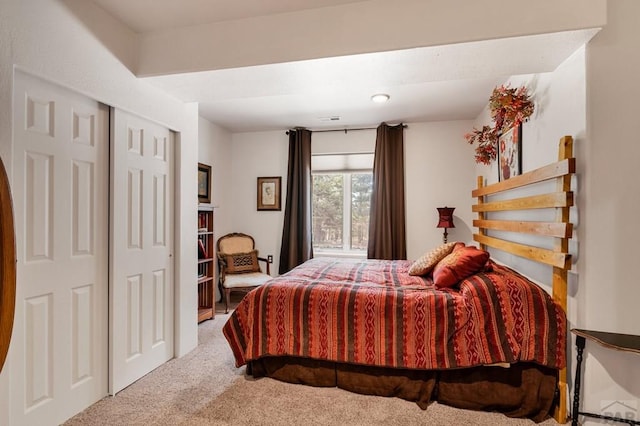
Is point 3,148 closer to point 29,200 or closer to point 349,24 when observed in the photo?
point 29,200

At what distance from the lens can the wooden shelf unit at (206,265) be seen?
13.1ft

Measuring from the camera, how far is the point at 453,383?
220cm

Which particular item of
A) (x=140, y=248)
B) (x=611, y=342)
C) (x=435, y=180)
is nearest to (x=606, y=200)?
Result: (x=611, y=342)

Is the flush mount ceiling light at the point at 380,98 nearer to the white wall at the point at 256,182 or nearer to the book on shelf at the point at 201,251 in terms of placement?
the white wall at the point at 256,182

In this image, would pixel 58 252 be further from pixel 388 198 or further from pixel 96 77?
pixel 388 198

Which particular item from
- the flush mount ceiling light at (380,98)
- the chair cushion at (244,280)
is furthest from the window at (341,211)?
the flush mount ceiling light at (380,98)

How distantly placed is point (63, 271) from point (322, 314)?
1.63 meters

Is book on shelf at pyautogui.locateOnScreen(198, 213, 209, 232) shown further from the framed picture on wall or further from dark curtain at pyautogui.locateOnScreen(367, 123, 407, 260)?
the framed picture on wall

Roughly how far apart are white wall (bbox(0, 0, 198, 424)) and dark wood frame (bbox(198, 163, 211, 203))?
53.7 inches

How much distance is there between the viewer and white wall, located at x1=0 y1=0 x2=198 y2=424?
64.4 inches

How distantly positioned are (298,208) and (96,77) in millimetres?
3120

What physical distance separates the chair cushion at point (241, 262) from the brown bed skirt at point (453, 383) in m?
2.36

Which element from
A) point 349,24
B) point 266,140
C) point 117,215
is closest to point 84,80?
point 117,215

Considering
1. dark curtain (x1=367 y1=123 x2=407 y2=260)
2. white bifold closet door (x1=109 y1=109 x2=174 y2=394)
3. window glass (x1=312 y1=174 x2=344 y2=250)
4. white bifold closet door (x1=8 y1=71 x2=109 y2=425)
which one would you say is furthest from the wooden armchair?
white bifold closet door (x1=8 y1=71 x2=109 y2=425)
